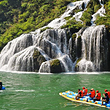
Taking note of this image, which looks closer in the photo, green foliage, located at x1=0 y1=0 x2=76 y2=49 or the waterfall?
the waterfall

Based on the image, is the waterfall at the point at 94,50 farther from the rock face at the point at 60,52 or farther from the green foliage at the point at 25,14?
the green foliage at the point at 25,14

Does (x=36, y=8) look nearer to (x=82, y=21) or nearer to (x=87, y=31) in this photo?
(x=82, y=21)

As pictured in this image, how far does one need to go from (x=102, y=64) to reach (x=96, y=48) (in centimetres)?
348

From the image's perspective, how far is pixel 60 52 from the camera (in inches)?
1610

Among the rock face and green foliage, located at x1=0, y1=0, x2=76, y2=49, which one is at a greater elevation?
green foliage, located at x1=0, y1=0, x2=76, y2=49

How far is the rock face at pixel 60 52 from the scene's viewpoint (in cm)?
3681

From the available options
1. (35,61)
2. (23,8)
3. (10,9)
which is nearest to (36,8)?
(23,8)

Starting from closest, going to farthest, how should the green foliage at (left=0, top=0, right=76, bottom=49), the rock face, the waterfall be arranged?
the rock face
the waterfall
the green foliage at (left=0, top=0, right=76, bottom=49)

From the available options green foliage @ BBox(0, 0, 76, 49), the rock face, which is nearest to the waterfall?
the rock face

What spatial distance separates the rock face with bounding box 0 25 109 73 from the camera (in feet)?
121

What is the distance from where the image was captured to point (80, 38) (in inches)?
1585

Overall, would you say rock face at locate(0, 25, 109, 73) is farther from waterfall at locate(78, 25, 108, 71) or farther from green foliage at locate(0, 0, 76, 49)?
green foliage at locate(0, 0, 76, 49)

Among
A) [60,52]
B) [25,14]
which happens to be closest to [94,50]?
[60,52]

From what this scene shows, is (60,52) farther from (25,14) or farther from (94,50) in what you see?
(25,14)
